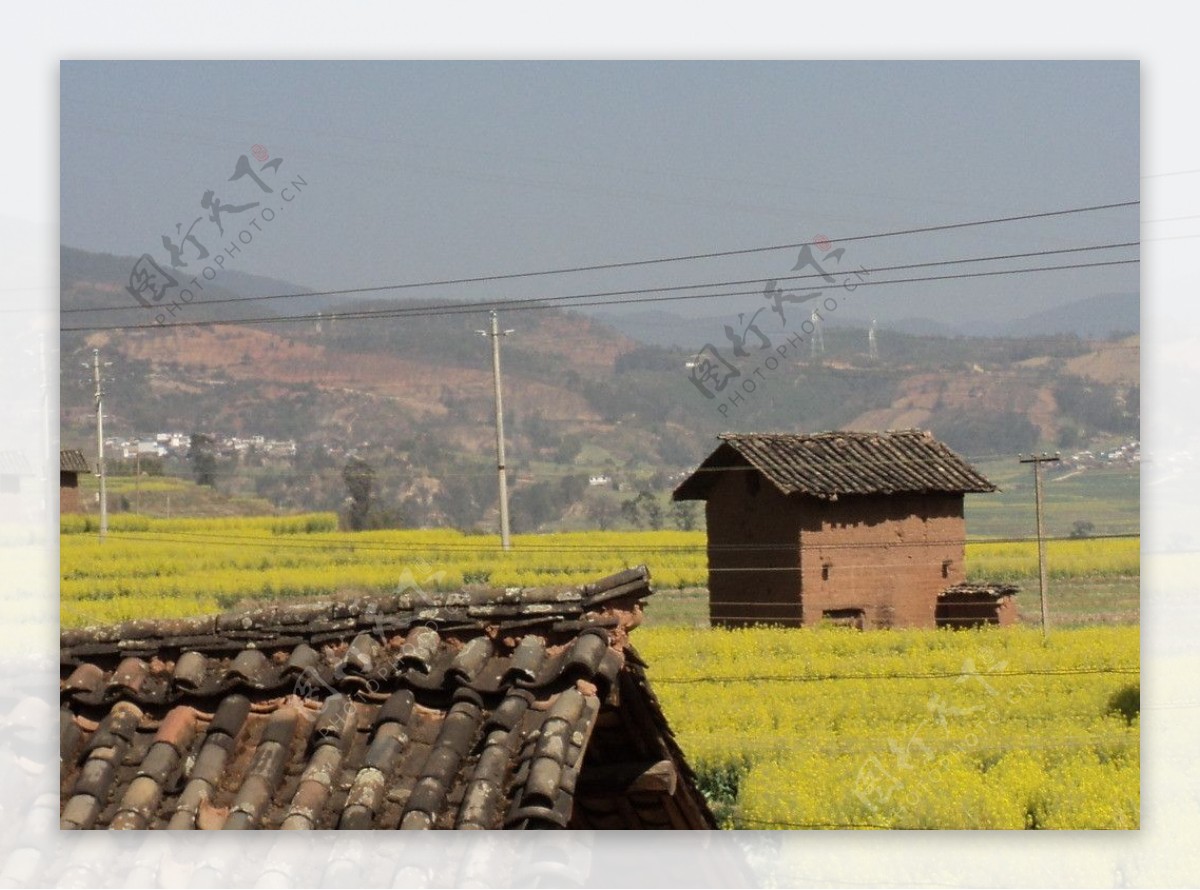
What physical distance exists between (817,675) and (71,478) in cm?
547

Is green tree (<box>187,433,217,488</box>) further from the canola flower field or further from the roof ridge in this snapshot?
the roof ridge

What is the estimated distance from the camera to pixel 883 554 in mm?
12133

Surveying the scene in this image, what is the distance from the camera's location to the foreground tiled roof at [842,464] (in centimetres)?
1209

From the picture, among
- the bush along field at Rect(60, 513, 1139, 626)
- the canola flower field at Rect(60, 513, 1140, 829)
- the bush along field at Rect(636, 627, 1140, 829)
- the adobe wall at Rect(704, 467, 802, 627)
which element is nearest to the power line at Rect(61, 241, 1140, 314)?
the canola flower field at Rect(60, 513, 1140, 829)

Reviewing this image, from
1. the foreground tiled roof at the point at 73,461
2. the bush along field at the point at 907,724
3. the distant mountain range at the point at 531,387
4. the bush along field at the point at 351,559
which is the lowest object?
the bush along field at the point at 907,724

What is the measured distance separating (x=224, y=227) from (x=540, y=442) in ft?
20.0

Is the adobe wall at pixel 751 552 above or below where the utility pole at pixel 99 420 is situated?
below

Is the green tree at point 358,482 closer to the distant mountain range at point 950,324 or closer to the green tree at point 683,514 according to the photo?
the distant mountain range at point 950,324

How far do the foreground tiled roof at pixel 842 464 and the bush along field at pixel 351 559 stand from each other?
1.08 m

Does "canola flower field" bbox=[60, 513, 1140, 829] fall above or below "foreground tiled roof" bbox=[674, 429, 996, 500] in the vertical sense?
below

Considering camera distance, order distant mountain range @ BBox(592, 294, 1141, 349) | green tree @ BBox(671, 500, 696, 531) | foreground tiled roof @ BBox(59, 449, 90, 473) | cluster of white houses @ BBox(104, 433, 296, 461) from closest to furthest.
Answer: distant mountain range @ BBox(592, 294, 1141, 349), foreground tiled roof @ BBox(59, 449, 90, 473), cluster of white houses @ BBox(104, 433, 296, 461), green tree @ BBox(671, 500, 696, 531)

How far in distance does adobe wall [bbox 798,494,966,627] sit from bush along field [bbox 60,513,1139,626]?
0.87m

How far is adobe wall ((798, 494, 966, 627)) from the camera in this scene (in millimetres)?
11898

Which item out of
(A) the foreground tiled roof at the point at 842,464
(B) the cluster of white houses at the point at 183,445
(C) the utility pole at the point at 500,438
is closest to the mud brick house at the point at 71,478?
(B) the cluster of white houses at the point at 183,445
